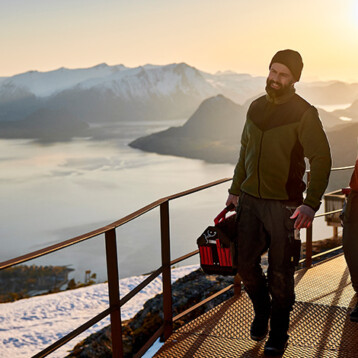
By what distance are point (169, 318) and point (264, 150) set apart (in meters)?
1.20

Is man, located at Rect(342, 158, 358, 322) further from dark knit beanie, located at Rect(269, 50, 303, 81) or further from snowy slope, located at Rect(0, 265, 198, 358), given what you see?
snowy slope, located at Rect(0, 265, 198, 358)

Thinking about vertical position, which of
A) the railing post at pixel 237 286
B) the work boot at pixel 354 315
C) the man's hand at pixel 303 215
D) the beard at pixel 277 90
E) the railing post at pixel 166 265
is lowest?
the work boot at pixel 354 315

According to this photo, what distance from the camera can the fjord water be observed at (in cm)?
10544

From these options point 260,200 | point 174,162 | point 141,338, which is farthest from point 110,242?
point 174,162

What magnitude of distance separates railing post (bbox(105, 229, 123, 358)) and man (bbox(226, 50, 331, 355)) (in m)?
0.64

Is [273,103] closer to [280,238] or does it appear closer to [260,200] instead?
[260,200]

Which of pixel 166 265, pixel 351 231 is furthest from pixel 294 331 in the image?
pixel 166 265

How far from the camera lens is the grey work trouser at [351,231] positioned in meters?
2.79

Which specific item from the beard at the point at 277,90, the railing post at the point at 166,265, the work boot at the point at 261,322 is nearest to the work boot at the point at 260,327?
the work boot at the point at 261,322

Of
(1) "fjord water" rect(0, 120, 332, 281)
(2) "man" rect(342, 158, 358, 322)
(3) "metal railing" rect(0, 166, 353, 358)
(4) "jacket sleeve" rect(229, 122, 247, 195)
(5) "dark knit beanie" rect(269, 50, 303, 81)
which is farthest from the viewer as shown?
(1) "fjord water" rect(0, 120, 332, 281)

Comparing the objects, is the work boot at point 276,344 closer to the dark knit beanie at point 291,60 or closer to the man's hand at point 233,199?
the man's hand at point 233,199

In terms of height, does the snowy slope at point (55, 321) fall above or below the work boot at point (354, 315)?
below

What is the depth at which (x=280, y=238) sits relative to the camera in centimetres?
216

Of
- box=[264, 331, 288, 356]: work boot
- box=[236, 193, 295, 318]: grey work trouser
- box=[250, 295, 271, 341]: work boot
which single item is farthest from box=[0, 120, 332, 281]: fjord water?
box=[236, 193, 295, 318]: grey work trouser
